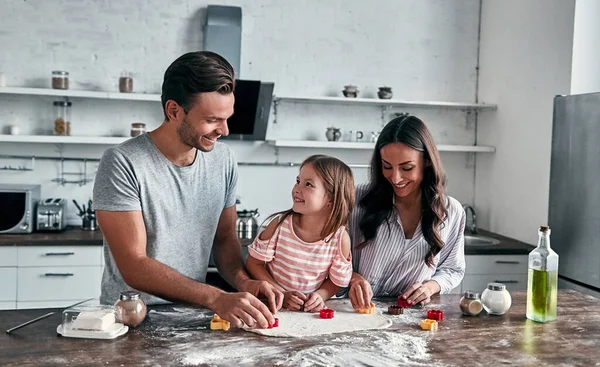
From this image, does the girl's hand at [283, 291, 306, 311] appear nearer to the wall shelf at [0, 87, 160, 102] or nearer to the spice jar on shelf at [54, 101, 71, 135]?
the wall shelf at [0, 87, 160, 102]

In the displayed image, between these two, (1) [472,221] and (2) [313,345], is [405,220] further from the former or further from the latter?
(1) [472,221]

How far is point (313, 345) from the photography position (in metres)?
1.81

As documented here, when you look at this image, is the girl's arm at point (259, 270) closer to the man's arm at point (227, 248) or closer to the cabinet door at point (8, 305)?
the man's arm at point (227, 248)

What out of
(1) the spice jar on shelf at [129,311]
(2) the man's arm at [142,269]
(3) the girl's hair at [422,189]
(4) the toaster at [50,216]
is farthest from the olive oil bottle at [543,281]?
(4) the toaster at [50,216]

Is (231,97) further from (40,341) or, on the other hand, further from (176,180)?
(40,341)

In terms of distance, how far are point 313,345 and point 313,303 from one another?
338 millimetres

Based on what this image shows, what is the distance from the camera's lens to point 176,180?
221 cm

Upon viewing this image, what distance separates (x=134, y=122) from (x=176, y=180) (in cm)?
253

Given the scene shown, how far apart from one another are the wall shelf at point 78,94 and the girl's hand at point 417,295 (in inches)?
102

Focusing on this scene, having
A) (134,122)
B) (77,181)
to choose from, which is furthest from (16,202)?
(134,122)

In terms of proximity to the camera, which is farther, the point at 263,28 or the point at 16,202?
the point at 263,28

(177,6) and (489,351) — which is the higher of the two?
(177,6)

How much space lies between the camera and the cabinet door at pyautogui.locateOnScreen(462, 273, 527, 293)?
167 inches

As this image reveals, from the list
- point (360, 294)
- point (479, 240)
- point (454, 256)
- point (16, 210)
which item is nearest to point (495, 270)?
point (479, 240)
